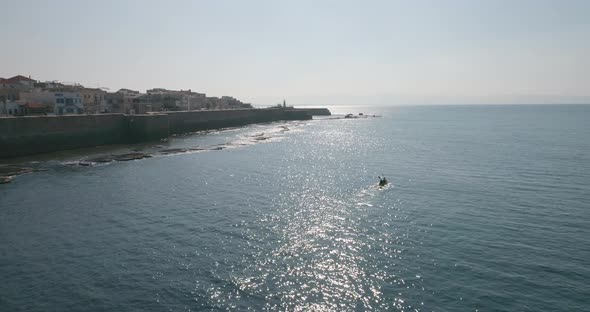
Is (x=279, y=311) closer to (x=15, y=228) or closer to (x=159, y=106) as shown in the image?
(x=15, y=228)

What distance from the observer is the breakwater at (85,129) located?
54.3 m

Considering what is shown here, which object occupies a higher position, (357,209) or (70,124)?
(70,124)

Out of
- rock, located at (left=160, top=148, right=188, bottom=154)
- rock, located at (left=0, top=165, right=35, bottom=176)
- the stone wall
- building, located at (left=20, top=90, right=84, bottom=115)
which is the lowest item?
rock, located at (left=0, top=165, right=35, bottom=176)

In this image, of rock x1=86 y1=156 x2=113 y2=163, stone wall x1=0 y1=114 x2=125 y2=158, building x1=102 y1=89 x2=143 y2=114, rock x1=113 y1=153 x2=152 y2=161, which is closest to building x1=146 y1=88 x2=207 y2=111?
building x1=102 y1=89 x2=143 y2=114

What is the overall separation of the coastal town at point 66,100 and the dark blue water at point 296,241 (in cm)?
3702

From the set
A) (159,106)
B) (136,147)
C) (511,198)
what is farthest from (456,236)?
(159,106)

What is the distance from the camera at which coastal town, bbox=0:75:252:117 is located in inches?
2884

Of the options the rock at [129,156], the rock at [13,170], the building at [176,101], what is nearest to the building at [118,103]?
the building at [176,101]

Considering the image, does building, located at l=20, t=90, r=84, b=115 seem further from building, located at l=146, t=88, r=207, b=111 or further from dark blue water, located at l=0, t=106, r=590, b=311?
dark blue water, located at l=0, t=106, r=590, b=311

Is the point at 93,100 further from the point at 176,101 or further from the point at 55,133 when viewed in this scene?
the point at 55,133

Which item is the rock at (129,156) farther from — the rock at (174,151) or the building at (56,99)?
the building at (56,99)

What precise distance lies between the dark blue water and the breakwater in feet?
49.7

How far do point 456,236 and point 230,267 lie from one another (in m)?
14.2

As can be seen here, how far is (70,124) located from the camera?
6325cm
